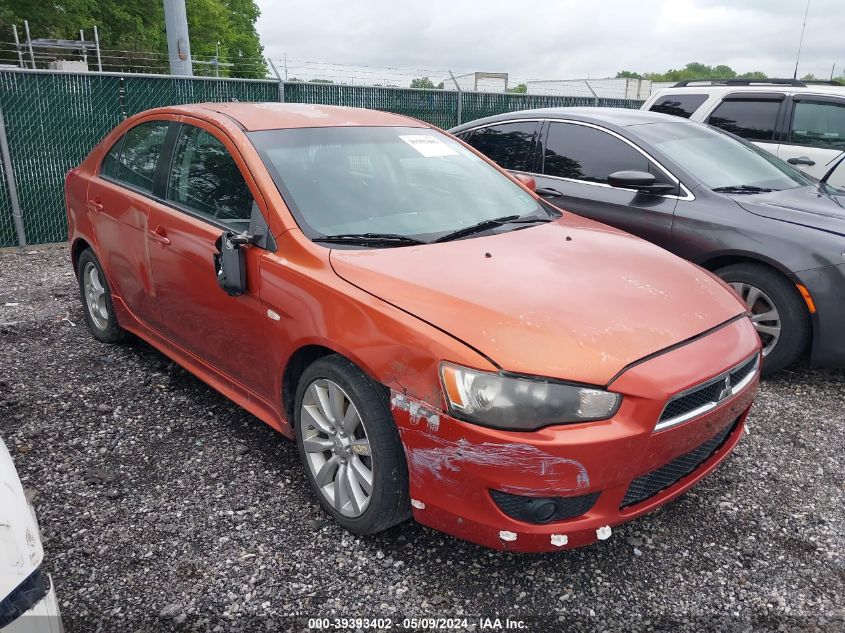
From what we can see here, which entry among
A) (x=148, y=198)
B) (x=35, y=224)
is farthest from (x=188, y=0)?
(x=148, y=198)

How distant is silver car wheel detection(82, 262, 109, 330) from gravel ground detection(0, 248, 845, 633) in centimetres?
94

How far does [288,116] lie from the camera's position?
137 inches

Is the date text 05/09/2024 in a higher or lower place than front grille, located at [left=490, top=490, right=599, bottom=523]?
lower

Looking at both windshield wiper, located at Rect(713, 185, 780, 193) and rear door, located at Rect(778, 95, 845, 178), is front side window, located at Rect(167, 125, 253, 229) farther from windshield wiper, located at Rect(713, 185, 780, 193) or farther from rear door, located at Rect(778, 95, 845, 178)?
rear door, located at Rect(778, 95, 845, 178)

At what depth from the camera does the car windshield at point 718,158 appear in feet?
15.2

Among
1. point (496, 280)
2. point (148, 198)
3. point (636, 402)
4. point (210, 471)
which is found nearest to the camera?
point (636, 402)

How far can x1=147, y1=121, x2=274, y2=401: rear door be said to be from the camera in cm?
299

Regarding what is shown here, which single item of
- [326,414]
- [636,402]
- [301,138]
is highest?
[301,138]

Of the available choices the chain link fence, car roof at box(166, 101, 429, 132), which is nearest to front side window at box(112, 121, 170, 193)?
car roof at box(166, 101, 429, 132)

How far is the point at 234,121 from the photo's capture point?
3336 millimetres

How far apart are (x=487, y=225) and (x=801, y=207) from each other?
2.38m

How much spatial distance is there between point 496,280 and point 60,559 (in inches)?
78.1

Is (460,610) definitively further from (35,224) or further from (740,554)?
(35,224)

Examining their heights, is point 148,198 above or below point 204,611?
above
